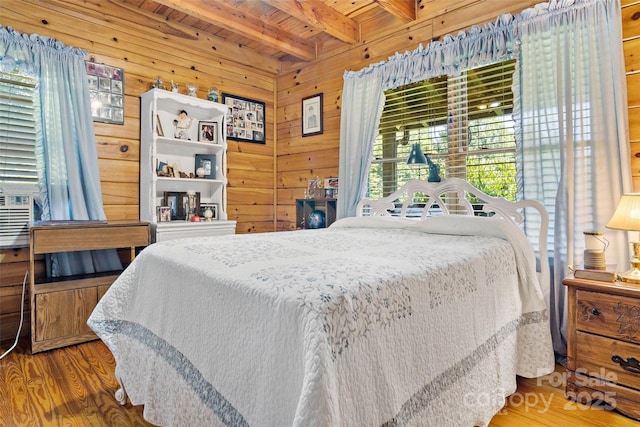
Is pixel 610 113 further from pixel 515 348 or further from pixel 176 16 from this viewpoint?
pixel 176 16

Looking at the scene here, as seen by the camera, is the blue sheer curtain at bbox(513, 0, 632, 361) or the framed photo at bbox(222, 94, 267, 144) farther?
the framed photo at bbox(222, 94, 267, 144)

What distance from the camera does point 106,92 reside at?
118 inches

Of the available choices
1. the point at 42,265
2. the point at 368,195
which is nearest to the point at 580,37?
the point at 368,195

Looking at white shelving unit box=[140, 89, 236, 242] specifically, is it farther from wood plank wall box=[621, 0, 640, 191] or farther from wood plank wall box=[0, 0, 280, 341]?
wood plank wall box=[621, 0, 640, 191]

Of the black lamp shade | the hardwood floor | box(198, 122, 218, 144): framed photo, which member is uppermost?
box(198, 122, 218, 144): framed photo

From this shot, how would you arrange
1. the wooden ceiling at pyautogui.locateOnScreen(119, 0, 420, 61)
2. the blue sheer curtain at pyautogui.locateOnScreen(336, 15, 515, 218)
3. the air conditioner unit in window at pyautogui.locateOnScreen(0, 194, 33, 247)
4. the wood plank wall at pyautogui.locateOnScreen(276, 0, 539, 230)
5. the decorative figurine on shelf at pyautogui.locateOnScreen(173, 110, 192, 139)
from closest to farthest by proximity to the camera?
the air conditioner unit in window at pyautogui.locateOnScreen(0, 194, 33, 247) < the blue sheer curtain at pyautogui.locateOnScreen(336, 15, 515, 218) < the wood plank wall at pyautogui.locateOnScreen(276, 0, 539, 230) < the wooden ceiling at pyautogui.locateOnScreen(119, 0, 420, 61) < the decorative figurine on shelf at pyautogui.locateOnScreen(173, 110, 192, 139)

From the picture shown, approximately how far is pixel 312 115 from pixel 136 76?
66.5 inches

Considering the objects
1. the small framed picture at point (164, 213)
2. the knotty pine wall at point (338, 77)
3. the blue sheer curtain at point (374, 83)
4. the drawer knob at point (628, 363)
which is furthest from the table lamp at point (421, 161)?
the small framed picture at point (164, 213)

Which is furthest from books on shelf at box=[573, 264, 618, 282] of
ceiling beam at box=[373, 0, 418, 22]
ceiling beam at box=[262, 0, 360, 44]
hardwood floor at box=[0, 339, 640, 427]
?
ceiling beam at box=[262, 0, 360, 44]

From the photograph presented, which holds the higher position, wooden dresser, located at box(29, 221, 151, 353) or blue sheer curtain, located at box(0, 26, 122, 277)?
blue sheer curtain, located at box(0, 26, 122, 277)

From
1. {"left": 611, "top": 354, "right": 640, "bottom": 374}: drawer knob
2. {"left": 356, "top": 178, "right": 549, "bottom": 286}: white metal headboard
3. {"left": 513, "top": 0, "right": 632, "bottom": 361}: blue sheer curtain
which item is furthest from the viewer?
{"left": 356, "top": 178, "right": 549, "bottom": 286}: white metal headboard

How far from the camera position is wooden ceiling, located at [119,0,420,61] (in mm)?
2895

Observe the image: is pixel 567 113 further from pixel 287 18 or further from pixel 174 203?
pixel 174 203

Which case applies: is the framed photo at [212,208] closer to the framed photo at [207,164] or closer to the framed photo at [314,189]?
the framed photo at [207,164]
